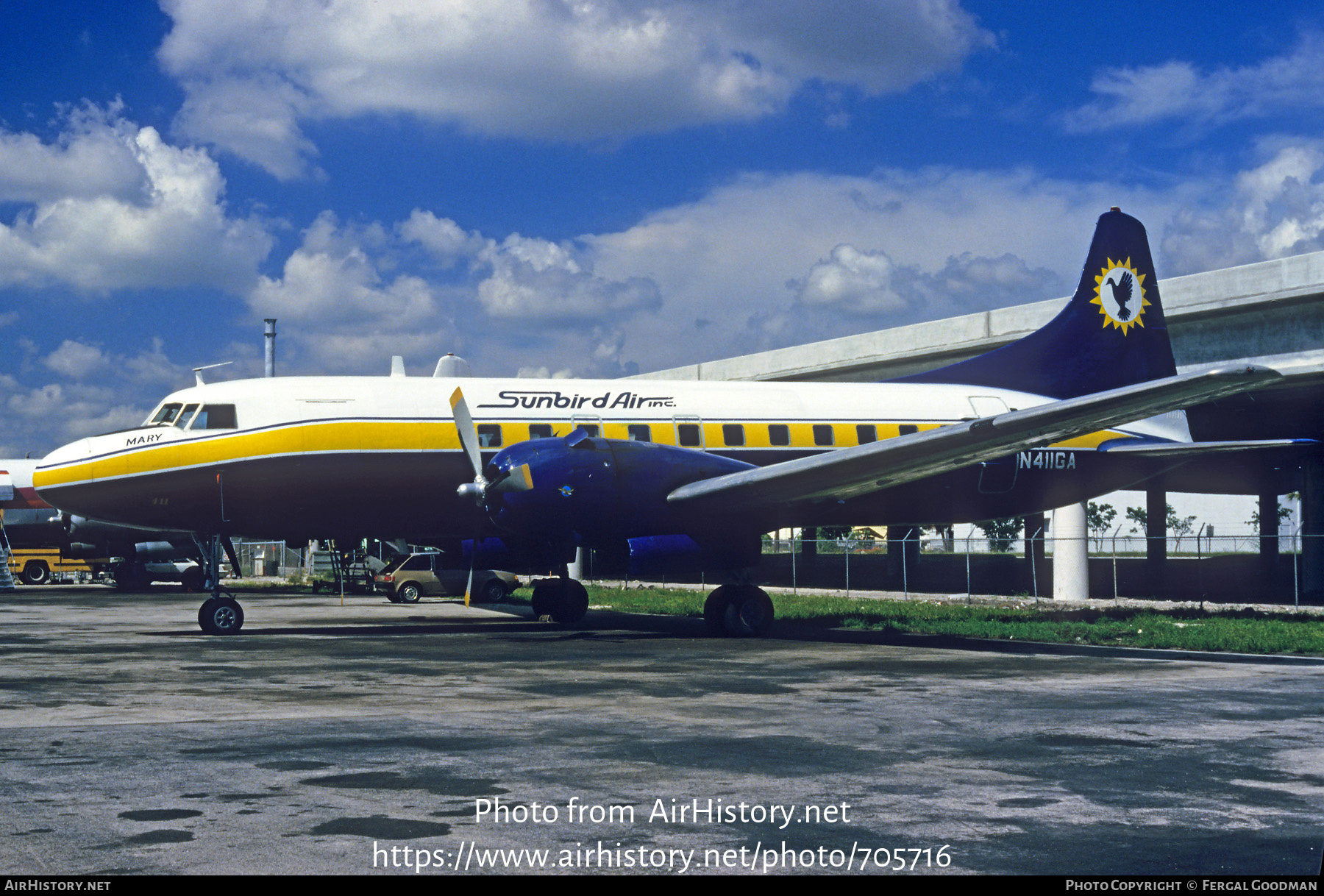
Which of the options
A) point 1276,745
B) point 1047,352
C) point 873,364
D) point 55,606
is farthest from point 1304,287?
point 55,606

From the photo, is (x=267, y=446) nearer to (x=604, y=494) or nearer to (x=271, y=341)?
(x=604, y=494)

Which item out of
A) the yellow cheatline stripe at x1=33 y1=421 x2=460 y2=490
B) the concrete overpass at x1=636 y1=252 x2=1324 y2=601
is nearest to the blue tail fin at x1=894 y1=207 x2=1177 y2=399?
the concrete overpass at x1=636 y1=252 x2=1324 y2=601

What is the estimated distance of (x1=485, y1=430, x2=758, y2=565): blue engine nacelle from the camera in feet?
58.6

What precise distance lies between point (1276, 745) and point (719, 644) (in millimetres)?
10213

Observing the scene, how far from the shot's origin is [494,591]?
32875mm

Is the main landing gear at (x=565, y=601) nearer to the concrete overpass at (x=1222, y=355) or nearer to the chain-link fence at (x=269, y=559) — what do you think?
the concrete overpass at (x=1222, y=355)

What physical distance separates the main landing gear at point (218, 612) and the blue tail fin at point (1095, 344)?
13823mm

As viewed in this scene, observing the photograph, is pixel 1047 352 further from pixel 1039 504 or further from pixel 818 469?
pixel 818 469

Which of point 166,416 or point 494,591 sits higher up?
point 166,416

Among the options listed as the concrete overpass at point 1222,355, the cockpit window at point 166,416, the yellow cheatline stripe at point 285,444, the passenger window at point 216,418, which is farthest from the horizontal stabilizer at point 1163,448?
the cockpit window at point 166,416

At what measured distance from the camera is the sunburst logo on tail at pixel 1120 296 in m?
24.8

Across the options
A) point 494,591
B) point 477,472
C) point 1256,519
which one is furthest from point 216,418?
point 1256,519

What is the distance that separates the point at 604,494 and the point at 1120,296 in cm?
1325

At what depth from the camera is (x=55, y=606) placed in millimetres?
32219
